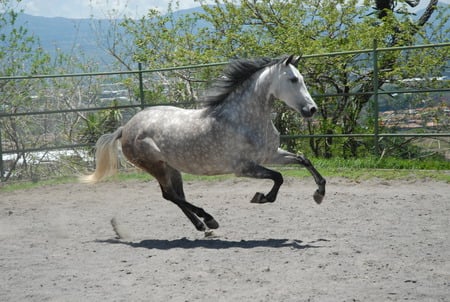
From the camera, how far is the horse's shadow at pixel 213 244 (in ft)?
21.4

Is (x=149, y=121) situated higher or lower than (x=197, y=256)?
higher

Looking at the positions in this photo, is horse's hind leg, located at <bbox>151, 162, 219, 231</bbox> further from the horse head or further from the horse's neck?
the horse head

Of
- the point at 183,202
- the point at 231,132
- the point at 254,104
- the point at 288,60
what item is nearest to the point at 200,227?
the point at 183,202

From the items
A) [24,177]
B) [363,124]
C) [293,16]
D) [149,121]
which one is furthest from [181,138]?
[293,16]

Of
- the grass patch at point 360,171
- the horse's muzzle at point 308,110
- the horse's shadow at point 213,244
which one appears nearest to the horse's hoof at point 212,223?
the horse's shadow at point 213,244

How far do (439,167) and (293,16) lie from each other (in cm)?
534

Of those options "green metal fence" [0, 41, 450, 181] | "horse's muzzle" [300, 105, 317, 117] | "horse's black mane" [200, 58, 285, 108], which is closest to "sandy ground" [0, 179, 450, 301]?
"horse's muzzle" [300, 105, 317, 117]

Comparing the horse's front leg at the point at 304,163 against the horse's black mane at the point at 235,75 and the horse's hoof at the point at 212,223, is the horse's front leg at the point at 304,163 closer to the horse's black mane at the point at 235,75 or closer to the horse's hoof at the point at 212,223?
the horse's black mane at the point at 235,75

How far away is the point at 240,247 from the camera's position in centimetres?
655

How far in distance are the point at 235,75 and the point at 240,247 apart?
1.73m

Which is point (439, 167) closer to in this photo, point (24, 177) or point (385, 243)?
point (385, 243)

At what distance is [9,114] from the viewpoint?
41.3 ft

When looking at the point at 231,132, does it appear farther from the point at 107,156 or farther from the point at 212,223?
the point at 107,156

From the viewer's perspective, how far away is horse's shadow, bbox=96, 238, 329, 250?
6.52m
